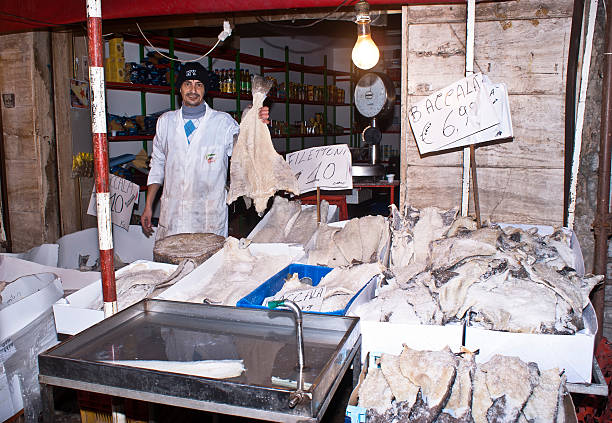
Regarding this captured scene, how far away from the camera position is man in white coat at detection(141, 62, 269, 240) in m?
4.23

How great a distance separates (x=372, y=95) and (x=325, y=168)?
3301 mm

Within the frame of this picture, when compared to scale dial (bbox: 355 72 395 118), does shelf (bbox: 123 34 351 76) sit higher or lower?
higher

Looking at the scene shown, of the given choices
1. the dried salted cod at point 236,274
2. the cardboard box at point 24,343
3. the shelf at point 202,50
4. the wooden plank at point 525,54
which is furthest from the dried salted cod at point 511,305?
the shelf at point 202,50

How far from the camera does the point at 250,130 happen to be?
3113 mm

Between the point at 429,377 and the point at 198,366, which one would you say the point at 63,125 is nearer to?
the point at 198,366

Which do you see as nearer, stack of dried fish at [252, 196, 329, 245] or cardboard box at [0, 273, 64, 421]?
cardboard box at [0, 273, 64, 421]

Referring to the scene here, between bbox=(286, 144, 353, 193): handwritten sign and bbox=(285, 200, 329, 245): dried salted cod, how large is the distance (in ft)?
0.74

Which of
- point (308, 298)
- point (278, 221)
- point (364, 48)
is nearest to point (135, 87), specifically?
point (364, 48)

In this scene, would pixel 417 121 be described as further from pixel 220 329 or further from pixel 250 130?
pixel 220 329

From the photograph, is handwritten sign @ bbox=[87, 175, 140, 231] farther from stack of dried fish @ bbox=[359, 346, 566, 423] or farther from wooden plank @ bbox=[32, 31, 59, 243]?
stack of dried fish @ bbox=[359, 346, 566, 423]

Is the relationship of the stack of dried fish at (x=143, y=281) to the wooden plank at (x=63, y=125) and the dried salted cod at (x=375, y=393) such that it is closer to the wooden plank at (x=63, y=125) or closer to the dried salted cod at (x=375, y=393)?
the dried salted cod at (x=375, y=393)

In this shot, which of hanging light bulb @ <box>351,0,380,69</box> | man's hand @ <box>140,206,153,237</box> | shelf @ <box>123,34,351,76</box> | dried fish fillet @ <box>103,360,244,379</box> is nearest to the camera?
dried fish fillet @ <box>103,360,244,379</box>

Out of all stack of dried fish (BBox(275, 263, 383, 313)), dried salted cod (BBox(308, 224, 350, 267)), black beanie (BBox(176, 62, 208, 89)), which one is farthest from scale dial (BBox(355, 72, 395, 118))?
stack of dried fish (BBox(275, 263, 383, 313))

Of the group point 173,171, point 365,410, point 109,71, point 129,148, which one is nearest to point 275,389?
point 365,410
